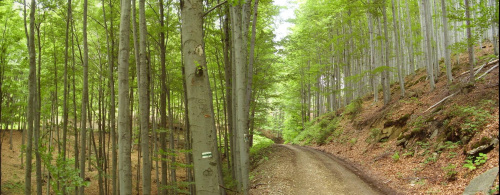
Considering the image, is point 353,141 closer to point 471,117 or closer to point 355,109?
point 355,109

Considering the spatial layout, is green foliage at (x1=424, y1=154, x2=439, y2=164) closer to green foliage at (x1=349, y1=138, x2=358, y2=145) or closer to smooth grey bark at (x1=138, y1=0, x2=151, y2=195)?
green foliage at (x1=349, y1=138, x2=358, y2=145)

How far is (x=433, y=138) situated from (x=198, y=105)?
876 centimetres

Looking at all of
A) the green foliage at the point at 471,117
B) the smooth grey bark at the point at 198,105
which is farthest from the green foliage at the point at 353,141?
the smooth grey bark at the point at 198,105

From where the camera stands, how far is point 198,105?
2.56 metres

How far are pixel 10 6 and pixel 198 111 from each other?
12096 mm

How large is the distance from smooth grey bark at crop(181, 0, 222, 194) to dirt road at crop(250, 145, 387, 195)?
575cm

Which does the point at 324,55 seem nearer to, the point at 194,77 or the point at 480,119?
the point at 480,119

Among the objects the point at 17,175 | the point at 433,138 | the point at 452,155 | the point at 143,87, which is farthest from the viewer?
the point at 17,175

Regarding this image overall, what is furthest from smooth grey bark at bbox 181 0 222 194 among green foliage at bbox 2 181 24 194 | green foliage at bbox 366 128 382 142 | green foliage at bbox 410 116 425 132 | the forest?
green foliage at bbox 2 181 24 194

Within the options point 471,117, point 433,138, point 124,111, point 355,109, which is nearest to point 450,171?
point 471,117

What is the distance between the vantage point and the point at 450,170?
657 cm

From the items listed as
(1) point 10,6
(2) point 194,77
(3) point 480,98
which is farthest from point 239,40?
(1) point 10,6

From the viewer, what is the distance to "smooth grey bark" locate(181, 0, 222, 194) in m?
2.53

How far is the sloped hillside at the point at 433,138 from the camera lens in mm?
6331
